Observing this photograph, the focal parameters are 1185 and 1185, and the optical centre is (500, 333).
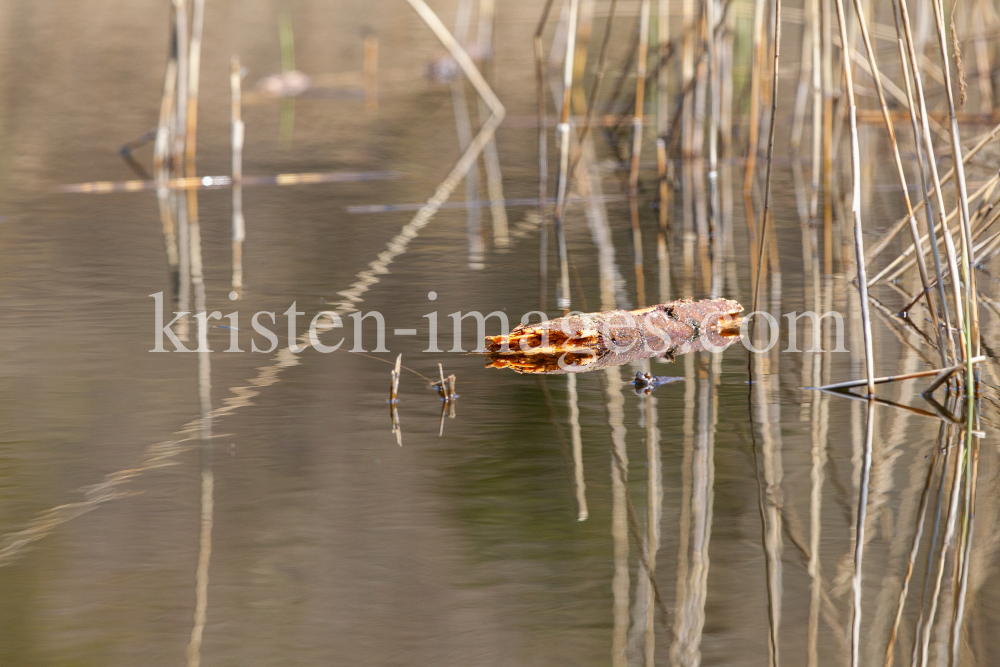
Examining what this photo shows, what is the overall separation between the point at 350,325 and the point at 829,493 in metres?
1.60

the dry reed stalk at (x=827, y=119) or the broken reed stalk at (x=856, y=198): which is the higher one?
the dry reed stalk at (x=827, y=119)

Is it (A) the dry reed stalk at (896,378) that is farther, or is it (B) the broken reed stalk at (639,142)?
(B) the broken reed stalk at (639,142)

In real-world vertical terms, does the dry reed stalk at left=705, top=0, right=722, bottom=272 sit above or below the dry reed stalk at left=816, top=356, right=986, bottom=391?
above

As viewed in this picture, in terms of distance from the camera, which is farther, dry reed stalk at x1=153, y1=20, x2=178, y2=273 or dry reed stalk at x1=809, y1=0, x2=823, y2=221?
dry reed stalk at x1=153, y1=20, x2=178, y2=273

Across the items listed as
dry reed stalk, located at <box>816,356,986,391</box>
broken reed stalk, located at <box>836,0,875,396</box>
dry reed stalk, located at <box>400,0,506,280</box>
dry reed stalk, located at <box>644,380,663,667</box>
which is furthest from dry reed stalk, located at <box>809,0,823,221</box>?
dry reed stalk, located at <box>644,380,663,667</box>

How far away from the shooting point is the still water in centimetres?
167

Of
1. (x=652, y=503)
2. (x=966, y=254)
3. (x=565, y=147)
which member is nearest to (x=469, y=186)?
(x=565, y=147)

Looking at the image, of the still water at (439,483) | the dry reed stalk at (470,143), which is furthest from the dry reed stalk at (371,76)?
the still water at (439,483)

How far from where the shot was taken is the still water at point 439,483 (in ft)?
5.49

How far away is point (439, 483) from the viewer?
86.4 inches

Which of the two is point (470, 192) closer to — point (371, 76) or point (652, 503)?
point (652, 503)

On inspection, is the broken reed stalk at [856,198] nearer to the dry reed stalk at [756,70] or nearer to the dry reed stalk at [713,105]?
the dry reed stalk at [713,105]

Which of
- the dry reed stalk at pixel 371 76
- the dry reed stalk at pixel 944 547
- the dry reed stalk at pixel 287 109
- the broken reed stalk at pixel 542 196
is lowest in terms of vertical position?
the dry reed stalk at pixel 944 547

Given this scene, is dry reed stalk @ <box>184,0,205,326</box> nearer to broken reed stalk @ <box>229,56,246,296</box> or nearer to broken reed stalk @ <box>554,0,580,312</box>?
broken reed stalk @ <box>229,56,246,296</box>
